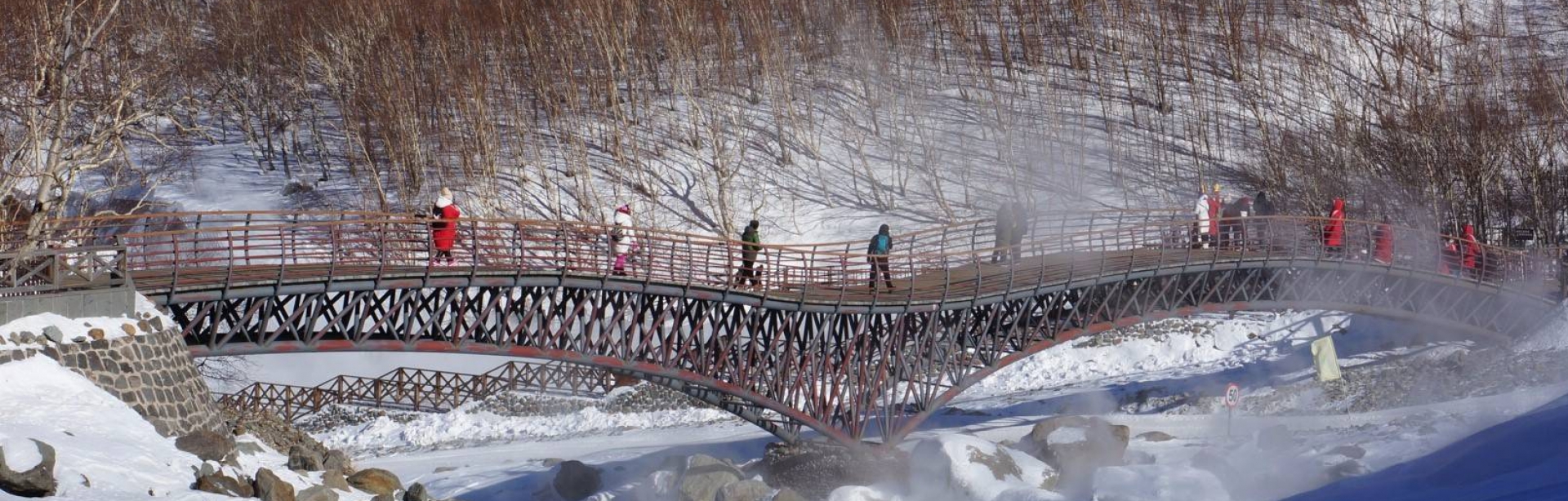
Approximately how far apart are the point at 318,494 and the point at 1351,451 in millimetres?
14795

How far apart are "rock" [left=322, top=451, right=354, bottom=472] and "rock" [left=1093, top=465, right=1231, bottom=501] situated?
32.7 feet

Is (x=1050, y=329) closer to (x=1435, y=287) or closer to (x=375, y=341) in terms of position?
→ (x=1435, y=287)

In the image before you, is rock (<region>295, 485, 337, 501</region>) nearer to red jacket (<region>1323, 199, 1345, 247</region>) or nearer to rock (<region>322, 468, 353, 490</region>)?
rock (<region>322, 468, 353, 490</region>)

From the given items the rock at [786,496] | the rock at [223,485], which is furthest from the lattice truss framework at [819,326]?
the rock at [223,485]

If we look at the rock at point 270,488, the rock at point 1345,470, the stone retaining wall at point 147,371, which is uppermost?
the stone retaining wall at point 147,371

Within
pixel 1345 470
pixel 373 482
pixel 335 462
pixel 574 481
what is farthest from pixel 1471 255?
pixel 335 462

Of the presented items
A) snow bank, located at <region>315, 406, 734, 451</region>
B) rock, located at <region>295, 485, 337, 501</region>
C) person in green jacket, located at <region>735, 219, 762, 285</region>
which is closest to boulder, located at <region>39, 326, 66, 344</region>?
rock, located at <region>295, 485, 337, 501</region>

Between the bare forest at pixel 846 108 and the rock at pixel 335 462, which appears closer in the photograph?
the rock at pixel 335 462

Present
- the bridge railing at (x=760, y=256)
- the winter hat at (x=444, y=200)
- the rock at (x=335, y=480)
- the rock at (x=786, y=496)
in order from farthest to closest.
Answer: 1. the rock at (x=786, y=496)
2. the winter hat at (x=444, y=200)
3. the bridge railing at (x=760, y=256)
4. the rock at (x=335, y=480)

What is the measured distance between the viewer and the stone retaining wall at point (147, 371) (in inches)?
546

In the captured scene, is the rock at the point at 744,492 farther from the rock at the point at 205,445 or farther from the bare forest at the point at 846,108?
the bare forest at the point at 846,108

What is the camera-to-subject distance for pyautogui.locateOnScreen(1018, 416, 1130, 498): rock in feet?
70.9

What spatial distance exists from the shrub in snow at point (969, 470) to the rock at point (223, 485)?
10.6 m

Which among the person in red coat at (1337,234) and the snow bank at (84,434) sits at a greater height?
the person in red coat at (1337,234)
